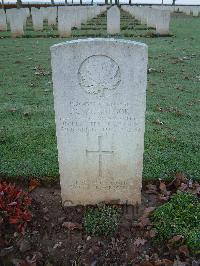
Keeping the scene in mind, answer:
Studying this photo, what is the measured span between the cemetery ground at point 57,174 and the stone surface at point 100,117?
0.31 metres

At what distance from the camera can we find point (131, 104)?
326cm

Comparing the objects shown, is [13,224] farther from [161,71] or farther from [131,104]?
[161,71]

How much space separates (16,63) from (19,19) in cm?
701

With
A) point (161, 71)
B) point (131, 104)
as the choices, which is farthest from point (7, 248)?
point (161, 71)

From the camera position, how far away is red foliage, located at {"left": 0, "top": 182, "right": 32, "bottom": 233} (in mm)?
3428

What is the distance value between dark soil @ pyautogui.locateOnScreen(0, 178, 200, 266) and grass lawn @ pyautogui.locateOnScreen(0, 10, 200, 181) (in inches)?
30.3

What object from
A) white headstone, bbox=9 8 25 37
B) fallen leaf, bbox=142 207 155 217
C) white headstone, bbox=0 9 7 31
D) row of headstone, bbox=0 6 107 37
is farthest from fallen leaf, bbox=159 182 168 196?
white headstone, bbox=0 9 7 31

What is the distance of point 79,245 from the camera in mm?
3385

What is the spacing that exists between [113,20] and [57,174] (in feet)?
47.1

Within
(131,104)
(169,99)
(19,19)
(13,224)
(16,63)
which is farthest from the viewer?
(19,19)

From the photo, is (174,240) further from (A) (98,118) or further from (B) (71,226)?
(A) (98,118)

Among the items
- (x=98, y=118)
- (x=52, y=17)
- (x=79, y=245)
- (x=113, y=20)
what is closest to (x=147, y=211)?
(x=79, y=245)

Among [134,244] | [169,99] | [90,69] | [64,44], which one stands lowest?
[134,244]

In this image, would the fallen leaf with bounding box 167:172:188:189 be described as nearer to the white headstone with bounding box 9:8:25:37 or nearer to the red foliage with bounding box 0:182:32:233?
the red foliage with bounding box 0:182:32:233
